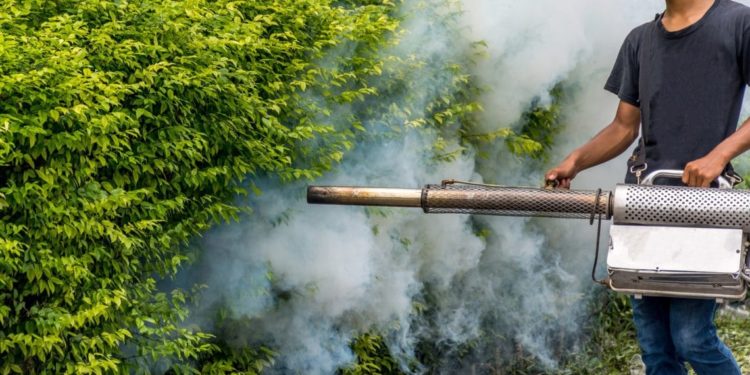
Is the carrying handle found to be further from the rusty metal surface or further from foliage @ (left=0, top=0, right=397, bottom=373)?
foliage @ (left=0, top=0, right=397, bottom=373)

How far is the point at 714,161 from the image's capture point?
4617 mm

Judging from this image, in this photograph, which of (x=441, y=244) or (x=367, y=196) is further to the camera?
(x=441, y=244)

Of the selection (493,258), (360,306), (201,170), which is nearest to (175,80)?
(201,170)

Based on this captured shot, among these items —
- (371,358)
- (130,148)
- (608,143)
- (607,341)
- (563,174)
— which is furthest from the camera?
(607,341)

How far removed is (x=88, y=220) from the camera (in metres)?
5.52

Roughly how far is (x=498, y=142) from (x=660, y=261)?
4.06 metres

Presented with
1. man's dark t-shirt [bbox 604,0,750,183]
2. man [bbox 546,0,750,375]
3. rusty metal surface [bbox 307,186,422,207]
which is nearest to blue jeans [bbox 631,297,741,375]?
man [bbox 546,0,750,375]

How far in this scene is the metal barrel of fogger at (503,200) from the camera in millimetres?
4410

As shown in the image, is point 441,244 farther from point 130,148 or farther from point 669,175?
point 669,175

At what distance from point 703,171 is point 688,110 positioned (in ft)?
1.22

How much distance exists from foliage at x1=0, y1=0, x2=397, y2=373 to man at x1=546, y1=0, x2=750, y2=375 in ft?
6.16

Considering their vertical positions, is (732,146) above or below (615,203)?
above

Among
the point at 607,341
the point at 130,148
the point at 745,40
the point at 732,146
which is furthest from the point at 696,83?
the point at 607,341

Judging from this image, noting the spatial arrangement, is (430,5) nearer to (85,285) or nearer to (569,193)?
(85,285)
